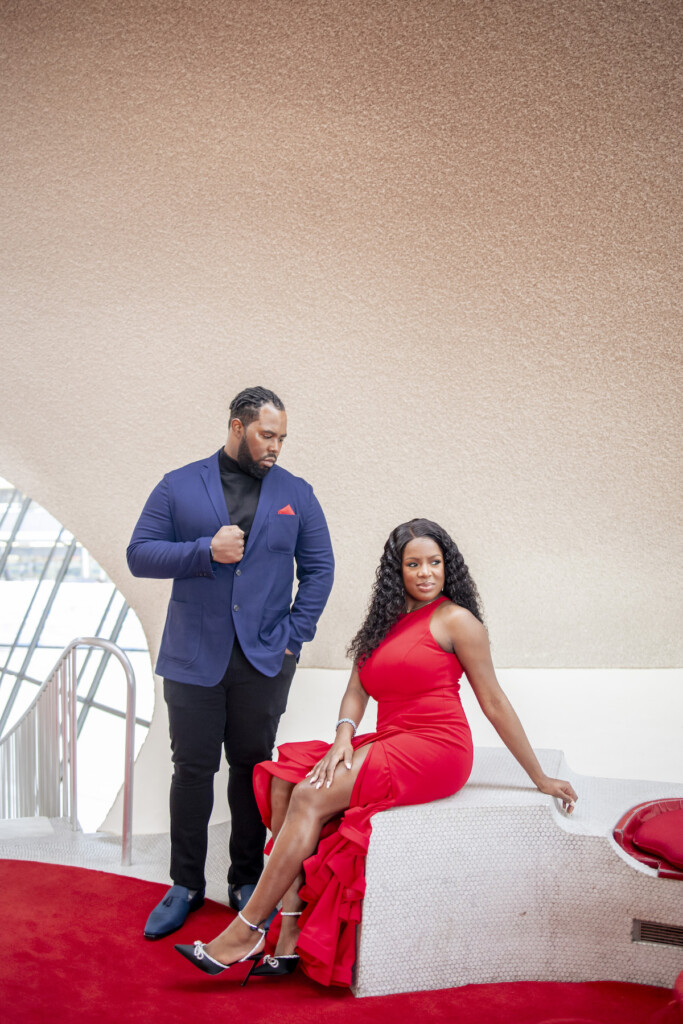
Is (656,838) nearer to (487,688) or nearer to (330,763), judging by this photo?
(487,688)

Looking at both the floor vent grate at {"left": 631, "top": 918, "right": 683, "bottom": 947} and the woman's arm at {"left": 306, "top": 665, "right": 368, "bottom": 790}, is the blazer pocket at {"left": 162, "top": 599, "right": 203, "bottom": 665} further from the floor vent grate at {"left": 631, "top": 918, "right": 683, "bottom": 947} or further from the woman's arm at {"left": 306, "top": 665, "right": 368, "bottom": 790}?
the floor vent grate at {"left": 631, "top": 918, "right": 683, "bottom": 947}

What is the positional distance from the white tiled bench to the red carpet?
0.06 metres

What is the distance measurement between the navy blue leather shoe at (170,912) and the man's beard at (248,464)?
145 centimetres

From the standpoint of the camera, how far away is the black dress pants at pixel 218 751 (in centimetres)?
269

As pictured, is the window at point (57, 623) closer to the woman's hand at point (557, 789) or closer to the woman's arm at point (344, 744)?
the woman's arm at point (344, 744)

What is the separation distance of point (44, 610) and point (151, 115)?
40.5 ft

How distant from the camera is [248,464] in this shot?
8.90 feet

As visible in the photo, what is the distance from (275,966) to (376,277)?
10.3ft

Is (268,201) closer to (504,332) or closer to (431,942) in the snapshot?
(504,332)

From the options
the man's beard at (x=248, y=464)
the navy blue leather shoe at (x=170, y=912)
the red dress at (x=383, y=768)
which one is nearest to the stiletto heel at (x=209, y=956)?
the red dress at (x=383, y=768)

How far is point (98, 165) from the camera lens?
424cm

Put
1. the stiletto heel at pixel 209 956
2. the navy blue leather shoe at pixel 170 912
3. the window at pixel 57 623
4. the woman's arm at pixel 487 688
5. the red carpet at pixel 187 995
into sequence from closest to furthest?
the red carpet at pixel 187 995, the stiletto heel at pixel 209 956, the woman's arm at pixel 487 688, the navy blue leather shoe at pixel 170 912, the window at pixel 57 623

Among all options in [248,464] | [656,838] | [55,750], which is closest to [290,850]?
[656,838]

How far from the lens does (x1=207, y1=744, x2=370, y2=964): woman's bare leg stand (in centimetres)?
218
